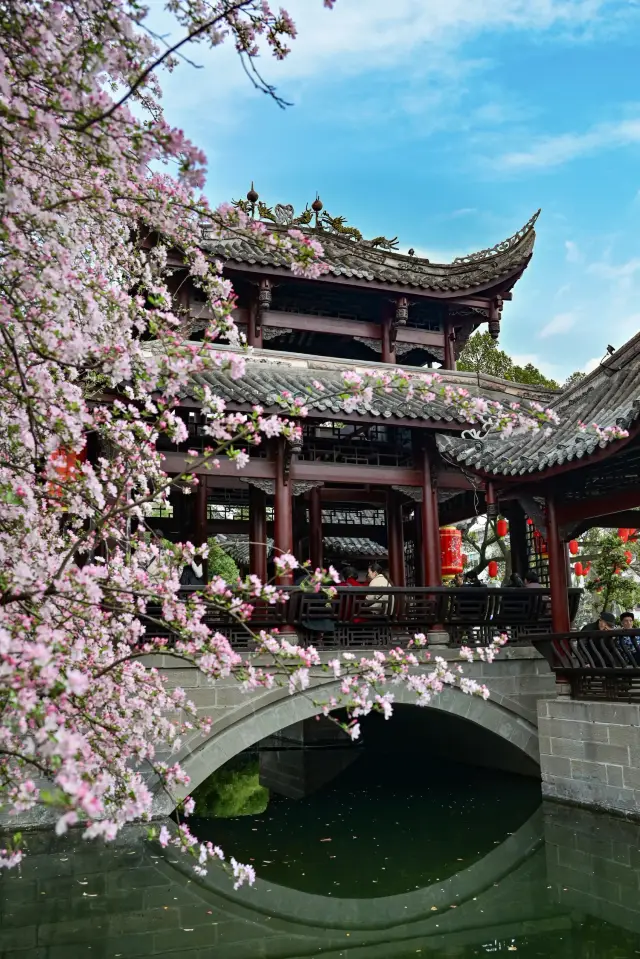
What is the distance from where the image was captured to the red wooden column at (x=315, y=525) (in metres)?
12.6

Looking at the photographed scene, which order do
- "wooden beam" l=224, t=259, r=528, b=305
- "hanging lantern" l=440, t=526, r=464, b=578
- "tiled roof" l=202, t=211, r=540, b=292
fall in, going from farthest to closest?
"hanging lantern" l=440, t=526, r=464, b=578 → "tiled roof" l=202, t=211, r=540, b=292 → "wooden beam" l=224, t=259, r=528, b=305

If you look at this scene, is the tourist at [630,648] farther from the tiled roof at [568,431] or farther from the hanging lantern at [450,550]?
the hanging lantern at [450,550]

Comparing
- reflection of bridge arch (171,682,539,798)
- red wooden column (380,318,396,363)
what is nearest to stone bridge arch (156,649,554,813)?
reflection of bridge arch (171,682,539,798)

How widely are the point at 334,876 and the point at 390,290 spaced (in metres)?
7.55

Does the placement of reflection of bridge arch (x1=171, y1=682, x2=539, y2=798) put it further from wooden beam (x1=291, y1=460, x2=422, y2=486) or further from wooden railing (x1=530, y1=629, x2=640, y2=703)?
wooden beam (x1=291, y1=460, x2=422, y2=486)

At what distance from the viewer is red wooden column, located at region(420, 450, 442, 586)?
10164 millimetres

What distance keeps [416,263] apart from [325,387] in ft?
12.2

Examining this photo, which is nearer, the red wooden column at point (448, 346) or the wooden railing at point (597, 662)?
the wooden railing at point (597, 662)

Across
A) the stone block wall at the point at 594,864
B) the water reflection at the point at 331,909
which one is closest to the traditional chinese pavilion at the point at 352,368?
the stone block wall at the point at 594,864

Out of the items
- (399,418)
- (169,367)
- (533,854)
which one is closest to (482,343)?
(399,418)

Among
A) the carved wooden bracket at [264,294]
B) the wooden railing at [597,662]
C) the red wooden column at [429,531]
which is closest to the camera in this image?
the wooden railing at [597,662]

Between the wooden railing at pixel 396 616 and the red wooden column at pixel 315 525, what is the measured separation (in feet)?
7.29

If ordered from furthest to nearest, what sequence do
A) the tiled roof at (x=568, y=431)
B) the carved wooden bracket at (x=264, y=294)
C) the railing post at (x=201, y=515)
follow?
the railing post at (x=201, y=515)
the carved wooden bracket at (x=264, y=294)
the tiled roof at (x=568, y=431)

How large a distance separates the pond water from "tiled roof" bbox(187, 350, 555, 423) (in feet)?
14.0
